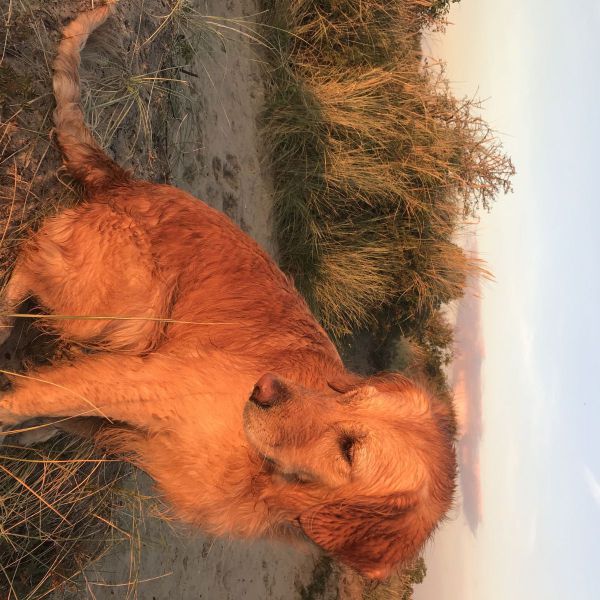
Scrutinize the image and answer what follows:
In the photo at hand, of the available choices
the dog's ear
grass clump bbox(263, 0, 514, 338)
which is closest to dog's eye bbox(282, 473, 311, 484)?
the dog's ear

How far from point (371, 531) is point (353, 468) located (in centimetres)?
32

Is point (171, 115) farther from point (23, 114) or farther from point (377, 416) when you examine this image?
point (377, 416)

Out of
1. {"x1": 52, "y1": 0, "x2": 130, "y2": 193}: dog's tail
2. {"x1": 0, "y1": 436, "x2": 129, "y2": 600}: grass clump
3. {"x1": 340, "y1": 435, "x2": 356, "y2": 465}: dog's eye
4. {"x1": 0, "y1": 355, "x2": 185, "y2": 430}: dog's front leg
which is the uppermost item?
{"x1": 52, "y1": 0, "x2": 130, "y2": 193}: dog's tail

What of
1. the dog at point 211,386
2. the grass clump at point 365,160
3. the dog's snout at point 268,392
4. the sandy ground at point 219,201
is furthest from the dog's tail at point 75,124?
the grass clump at point 365,160

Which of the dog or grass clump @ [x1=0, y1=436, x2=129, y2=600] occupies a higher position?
the dog

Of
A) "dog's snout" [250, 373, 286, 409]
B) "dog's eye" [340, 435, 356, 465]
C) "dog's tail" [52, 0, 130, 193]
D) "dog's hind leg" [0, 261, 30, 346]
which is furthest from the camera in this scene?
"dog's tail" [52, 0, 130, 193]

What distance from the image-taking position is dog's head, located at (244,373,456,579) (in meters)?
2.21

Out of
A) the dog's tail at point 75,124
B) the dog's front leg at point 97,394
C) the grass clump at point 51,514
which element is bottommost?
the grass clump at point 51,514

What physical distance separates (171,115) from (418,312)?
5.43 m

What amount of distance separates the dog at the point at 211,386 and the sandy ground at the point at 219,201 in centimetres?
141

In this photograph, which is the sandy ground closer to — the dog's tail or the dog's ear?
the dog's ear

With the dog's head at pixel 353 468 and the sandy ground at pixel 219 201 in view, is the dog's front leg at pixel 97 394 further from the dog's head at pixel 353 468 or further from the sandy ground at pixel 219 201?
the sandy ground at pixel 219 201

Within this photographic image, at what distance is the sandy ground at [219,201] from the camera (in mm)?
4012

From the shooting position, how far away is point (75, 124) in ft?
8.95
